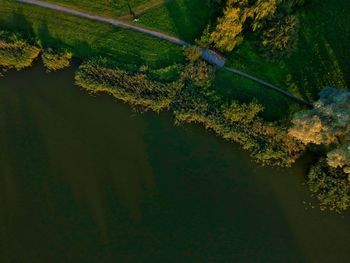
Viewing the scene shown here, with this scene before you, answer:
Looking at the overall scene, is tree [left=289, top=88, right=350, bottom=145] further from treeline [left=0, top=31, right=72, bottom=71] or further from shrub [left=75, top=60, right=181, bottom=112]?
treeline [left=0, top=31, right=72, bottom=71]

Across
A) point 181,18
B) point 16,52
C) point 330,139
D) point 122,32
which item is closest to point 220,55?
point 181,18

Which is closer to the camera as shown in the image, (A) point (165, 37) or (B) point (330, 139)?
(B) point (330, 139)

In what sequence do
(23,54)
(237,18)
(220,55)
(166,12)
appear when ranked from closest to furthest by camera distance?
(237,18)
(220,55)
(23,54)
(166,12)

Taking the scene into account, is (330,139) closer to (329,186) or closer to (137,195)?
(329,186)

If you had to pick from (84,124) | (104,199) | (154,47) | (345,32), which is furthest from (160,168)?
(345,32)

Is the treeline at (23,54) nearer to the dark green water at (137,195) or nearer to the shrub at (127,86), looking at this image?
the shrub at (127,86)

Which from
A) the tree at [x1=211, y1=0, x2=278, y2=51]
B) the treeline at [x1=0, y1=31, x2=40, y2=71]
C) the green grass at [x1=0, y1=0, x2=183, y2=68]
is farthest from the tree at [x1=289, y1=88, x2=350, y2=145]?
the treeline at [x1=0, y1=31, x2=40, y2=71]
